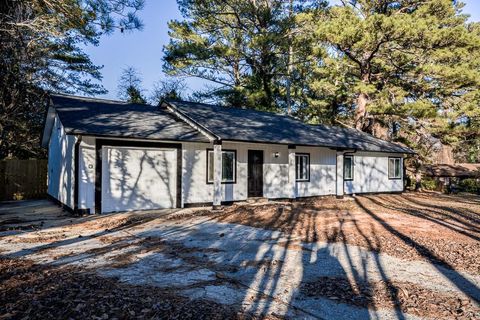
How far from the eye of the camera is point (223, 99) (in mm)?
25078

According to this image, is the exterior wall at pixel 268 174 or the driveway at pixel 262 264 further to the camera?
the exterior wall at pixel 268 174

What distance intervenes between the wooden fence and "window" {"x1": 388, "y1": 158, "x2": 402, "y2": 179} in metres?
18.1

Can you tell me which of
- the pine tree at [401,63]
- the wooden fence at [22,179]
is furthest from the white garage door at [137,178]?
the pine tree at [401,63]

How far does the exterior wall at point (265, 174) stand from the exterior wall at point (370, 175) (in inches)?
69.8

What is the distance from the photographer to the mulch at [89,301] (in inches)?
141

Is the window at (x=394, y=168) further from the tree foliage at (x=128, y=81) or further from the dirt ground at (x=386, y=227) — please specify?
the tree foliage at (x=128, y=81)

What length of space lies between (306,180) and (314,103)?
932cm

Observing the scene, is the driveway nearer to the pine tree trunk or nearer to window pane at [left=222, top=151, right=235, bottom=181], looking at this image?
window pane at [left=222, top=151, right=235, bottom=181]

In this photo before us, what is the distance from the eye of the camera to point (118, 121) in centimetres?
1209

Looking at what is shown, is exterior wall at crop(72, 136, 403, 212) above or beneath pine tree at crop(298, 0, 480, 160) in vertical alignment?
beneath

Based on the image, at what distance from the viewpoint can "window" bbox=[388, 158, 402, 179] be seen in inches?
776

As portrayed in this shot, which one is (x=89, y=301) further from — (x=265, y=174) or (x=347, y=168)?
(x=347, y=168)

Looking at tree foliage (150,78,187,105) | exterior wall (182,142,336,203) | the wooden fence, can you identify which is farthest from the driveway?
tree foliage (150,78,187,105)

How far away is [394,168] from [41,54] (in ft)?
61.7
